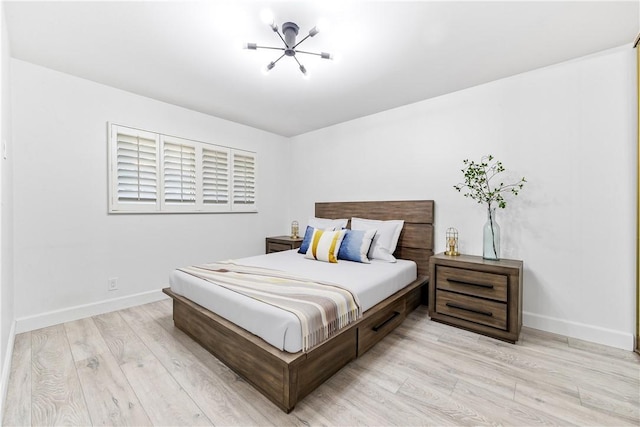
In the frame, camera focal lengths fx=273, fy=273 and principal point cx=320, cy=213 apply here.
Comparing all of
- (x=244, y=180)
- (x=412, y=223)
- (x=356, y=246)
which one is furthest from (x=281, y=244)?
(x=412, y=223)

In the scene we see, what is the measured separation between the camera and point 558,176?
8.08ft

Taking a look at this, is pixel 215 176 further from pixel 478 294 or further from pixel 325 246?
pixel 478 294

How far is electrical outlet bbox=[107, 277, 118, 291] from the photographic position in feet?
9.61

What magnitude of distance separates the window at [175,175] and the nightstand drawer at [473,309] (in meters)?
2.97

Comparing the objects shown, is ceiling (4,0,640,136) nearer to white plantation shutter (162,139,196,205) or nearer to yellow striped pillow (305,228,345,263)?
white plantation shutter (162,139,196,205)

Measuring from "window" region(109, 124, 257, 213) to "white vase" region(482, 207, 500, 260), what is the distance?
3.17 metres

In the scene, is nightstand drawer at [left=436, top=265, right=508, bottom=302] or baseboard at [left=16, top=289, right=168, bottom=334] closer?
nightstand drawer at [left=436, top=265, right=508, bottom=302]

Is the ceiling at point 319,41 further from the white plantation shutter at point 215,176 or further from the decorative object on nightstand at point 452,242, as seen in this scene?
the decorative object on nightstand at point 452,242

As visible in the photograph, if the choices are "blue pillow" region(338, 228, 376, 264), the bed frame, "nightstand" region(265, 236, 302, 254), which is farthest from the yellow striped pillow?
"nightstand" region(265, 236, 302, 254)

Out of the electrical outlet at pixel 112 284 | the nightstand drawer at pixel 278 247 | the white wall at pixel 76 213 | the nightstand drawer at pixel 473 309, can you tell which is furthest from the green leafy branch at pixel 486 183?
the electrical outlet at pixel 112 284

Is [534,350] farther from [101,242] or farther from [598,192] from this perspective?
[101,242]

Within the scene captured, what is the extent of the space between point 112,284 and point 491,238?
392 cm

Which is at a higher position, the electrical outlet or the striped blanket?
the striped blanket

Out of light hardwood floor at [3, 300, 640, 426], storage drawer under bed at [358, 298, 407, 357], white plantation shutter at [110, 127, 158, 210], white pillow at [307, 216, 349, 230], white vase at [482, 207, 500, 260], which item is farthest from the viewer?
white pillow at [307, 216, 349, 230]
